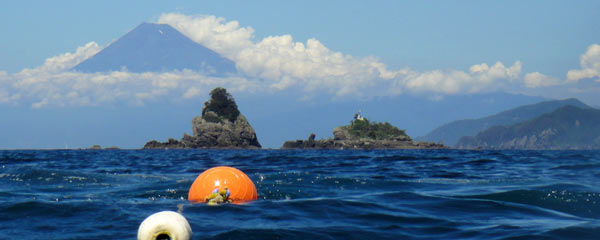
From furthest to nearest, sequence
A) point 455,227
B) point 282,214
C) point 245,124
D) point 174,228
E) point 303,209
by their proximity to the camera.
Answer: point 245,124
point 303,209
point 282,214
point 455,227
point 174,228

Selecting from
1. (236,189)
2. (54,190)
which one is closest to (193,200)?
(236,189)

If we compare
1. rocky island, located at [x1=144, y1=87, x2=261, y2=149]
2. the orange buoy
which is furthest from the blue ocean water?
rocky island, located at [x1=144, y1=87, x2=261, y2=149]

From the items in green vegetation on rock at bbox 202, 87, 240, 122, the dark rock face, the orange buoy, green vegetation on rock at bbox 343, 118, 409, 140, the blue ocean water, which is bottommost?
the blue ocean water

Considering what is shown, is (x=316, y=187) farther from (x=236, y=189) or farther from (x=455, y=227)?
(x=455, y=227)

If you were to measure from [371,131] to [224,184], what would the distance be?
181873 mm

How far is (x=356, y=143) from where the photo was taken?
179m

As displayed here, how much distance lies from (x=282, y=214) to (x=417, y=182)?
9.17 metres

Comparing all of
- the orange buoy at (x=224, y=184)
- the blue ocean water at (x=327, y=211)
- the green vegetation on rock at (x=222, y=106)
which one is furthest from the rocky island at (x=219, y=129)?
the orange buoy at (x=224, y=184)

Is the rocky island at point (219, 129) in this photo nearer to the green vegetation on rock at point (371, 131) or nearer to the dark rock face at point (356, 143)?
the dark rock face at point (356, 143)

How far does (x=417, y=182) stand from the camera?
20.0 meters

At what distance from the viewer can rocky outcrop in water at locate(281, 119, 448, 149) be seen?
178m

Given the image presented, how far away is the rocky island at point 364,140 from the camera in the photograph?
17788cm

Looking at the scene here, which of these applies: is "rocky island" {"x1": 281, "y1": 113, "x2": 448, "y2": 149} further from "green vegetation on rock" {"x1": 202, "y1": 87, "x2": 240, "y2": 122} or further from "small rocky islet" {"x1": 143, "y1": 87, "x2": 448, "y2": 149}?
"green vegetation on rock" {"x1": 202, "y1": 87, "x2": 240, "y2": 122}

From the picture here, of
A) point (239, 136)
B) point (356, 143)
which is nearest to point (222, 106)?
point (239, 136)
